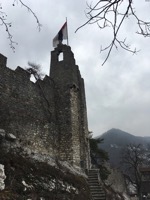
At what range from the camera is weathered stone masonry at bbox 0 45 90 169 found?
16.1m

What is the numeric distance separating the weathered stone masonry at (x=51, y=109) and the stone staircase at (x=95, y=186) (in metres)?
0.71

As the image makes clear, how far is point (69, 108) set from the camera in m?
19.3

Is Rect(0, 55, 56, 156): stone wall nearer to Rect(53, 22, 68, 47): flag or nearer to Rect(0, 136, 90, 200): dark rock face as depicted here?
Rect(0, 136, 90, 200): dark rock face

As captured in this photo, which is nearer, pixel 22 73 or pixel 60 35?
pixel 22 73

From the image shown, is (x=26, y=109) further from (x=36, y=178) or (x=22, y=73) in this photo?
(x=36, y=178)

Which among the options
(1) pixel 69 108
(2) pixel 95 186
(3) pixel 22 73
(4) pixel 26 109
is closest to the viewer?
(4) pixel 26 109

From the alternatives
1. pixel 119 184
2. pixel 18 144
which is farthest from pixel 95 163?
pixel 18 144

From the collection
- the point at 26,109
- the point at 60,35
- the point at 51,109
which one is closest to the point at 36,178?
the point at 26,109

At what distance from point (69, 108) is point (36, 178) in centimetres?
743

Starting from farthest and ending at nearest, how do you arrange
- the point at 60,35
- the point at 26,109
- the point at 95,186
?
1. the point at 60,35
2. the point at 95,186
3. the point at 26,109

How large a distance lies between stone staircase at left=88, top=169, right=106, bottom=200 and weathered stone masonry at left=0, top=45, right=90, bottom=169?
71 centimetres

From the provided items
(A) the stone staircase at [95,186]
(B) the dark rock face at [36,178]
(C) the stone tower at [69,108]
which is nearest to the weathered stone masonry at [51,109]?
(C) the stone tower at [69,108]

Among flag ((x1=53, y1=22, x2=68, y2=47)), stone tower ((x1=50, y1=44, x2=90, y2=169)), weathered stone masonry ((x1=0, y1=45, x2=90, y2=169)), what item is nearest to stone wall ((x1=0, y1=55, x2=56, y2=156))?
weathered stone masonry ((x1=0, y1=45, x2=90, y2=169))

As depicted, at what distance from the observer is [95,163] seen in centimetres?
2855
